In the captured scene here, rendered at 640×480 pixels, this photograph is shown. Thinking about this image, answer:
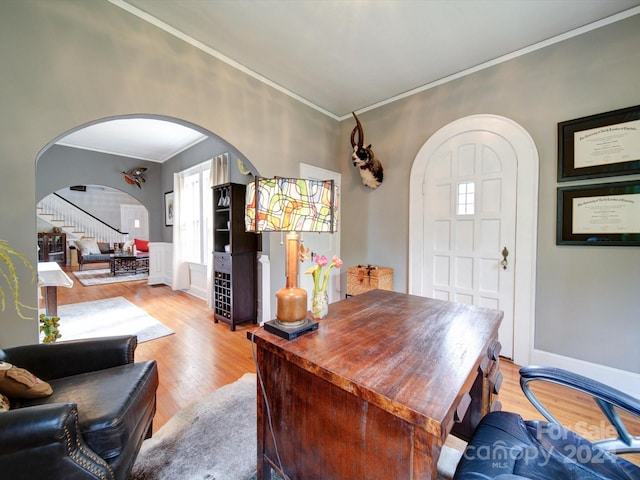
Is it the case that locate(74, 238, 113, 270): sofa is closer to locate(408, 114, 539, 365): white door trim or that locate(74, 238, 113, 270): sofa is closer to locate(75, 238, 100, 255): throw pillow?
locate(75, 238, 100, 255): throw pillow

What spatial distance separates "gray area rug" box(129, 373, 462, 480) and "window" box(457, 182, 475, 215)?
2.00m

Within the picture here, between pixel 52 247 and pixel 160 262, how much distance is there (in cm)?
528

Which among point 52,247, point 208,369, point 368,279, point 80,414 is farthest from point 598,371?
point 52,247

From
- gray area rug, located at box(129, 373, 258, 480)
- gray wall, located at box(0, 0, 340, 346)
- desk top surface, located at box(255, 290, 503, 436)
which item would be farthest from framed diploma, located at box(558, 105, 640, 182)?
gray area rug, located at box(129, 373, 258, 480)

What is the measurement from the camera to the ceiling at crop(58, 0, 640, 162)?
183 cm

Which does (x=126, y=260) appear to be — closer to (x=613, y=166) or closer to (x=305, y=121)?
(x=305, y=121)

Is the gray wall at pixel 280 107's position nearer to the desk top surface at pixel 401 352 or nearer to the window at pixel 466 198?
the window at pixel 466 198

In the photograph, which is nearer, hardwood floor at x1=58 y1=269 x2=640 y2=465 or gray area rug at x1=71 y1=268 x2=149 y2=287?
hardwood floor at x1=58 y1=269 x2=640 y2=465

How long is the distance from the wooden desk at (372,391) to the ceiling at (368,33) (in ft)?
6.92

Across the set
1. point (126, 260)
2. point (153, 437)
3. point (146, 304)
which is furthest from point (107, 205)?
point (153, 437)

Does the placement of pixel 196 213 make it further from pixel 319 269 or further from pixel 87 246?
pixel 87 246

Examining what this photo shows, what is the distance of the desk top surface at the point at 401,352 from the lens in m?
0.72

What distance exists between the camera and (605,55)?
77.6 inches

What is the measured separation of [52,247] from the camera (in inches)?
321
